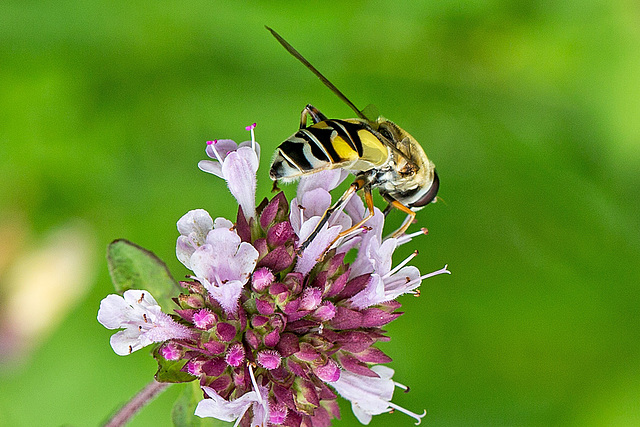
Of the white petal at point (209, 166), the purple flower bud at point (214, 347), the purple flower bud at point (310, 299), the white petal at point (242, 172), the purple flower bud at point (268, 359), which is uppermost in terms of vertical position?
the white petal at point (242, 172)

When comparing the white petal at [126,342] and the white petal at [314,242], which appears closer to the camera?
the white petal at [126,342]

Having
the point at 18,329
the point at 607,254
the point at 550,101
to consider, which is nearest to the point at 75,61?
the point at 18,329

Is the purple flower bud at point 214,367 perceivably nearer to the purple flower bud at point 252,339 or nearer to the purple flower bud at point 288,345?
the purple flower bud at point 252,339

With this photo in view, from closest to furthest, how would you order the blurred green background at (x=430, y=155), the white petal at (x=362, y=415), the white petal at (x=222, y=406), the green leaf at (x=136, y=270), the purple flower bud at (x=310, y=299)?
the white petal at (x=222, y=406), the purple flower bud at (x=310, y=299), the white petal at (x=362, y=415), the green leaf at (x=136, y=270), the blurred green background at (x=430, y=155)

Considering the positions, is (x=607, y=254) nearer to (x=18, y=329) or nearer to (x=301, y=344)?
(x=301, y=344)

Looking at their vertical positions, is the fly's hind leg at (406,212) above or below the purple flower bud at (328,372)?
above

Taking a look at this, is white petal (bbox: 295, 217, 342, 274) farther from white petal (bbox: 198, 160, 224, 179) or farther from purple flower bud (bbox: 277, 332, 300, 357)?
white petal (bbox: 198, 160, 224, 179)

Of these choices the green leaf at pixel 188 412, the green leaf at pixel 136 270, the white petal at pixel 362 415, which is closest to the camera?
the white petal at pixel 362 415

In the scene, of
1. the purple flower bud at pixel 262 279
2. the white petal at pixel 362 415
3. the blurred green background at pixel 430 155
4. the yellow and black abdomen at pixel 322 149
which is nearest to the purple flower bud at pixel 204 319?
the purple flower bud at pixel 262 279
